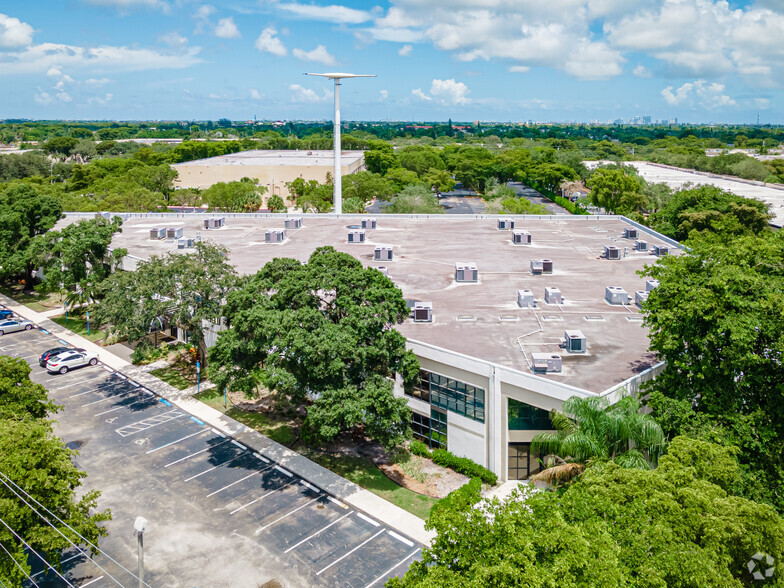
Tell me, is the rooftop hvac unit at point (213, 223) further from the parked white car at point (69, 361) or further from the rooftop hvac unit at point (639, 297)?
the rooftop hvac unit at point (639, 297)

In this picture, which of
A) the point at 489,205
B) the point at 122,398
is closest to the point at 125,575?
the point at 122,398

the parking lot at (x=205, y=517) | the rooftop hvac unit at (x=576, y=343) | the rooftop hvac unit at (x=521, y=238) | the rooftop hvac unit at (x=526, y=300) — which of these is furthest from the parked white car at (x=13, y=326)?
the rooftop hvac unit at (x=576, y=343)

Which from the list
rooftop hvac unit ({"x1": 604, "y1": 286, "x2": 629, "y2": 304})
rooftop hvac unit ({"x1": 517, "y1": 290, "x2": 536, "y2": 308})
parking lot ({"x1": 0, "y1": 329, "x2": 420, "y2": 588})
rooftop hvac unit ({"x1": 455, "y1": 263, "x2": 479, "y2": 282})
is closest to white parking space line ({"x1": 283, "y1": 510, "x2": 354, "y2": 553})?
parking lot ({"x1": 0, "y1": 329, "x2": 420, "y2": 588})

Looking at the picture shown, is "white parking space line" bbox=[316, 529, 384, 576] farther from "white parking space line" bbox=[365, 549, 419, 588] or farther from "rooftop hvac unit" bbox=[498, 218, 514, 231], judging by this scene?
"rooftop hvac unit" bbox=[498, 218, 514, 231]

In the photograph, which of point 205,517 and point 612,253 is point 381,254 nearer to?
point 612,253

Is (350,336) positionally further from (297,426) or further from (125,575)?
(125,575)
